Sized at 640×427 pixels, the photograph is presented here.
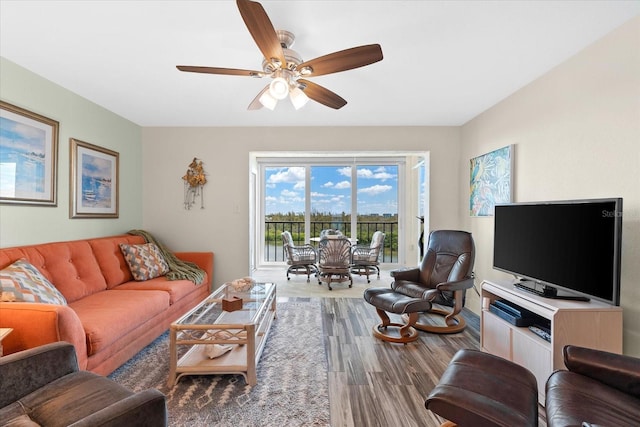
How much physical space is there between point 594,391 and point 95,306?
3.14m

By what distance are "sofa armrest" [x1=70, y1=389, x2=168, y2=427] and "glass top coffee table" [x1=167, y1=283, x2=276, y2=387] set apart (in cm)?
87

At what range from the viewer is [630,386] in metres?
1.29

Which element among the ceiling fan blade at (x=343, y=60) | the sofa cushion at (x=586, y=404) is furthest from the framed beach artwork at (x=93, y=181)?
the sofa cushion at (x=586, y=404)

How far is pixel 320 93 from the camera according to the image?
2262 millimetres

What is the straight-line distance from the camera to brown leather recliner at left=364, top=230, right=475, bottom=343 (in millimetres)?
2703

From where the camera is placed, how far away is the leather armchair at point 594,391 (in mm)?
1160

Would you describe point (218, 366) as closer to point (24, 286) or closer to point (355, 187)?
point (24, 286)

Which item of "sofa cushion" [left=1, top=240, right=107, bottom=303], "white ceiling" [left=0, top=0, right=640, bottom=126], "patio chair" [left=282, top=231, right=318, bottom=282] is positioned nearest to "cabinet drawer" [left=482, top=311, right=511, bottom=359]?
"white ceiling" [left=0, top=0, right=640, bottom=126]

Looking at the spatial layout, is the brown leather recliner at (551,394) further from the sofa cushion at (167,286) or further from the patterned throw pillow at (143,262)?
the patterned throw pillow at (143,262)

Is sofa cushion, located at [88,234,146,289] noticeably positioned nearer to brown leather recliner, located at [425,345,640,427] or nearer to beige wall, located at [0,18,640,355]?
beige wall, located at [0,18,640,355]

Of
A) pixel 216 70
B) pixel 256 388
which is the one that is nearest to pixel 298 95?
pixel 216 70

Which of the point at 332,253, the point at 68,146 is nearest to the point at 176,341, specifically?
the point at 68,146

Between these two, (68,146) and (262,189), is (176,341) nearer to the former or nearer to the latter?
(68,146)

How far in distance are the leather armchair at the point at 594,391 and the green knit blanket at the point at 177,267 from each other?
129 inches
